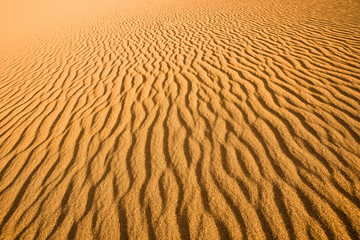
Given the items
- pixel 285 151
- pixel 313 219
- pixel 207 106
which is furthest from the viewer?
pixel 207 106

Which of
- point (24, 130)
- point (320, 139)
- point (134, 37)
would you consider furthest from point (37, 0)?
point (320, 139)

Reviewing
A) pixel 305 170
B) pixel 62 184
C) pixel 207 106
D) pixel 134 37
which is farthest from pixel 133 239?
pixel 134 37

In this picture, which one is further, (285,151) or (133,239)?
(285,151)

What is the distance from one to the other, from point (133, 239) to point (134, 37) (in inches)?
245

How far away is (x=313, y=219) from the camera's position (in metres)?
1.52

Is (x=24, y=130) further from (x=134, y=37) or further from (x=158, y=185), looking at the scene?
(x=134, y=37)

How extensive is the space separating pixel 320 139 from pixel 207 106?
1.39 metres

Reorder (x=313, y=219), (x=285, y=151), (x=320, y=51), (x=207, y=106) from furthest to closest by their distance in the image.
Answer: (x=320, y=51)
(x=207, y=106)
(x=285, y=151)
(x=313, y=219)

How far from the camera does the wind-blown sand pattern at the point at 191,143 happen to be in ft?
5.36

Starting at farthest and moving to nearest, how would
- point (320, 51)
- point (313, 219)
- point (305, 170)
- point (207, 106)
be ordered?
point (320, 51)
point (207, 106)
point (305, 170)
point (313, 219)

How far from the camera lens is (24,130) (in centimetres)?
291

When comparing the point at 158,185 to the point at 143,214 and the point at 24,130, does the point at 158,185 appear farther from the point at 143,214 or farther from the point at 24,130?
the point at 24,130

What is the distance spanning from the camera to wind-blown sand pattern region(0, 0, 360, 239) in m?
1.63

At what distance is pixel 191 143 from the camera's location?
2.29 m
